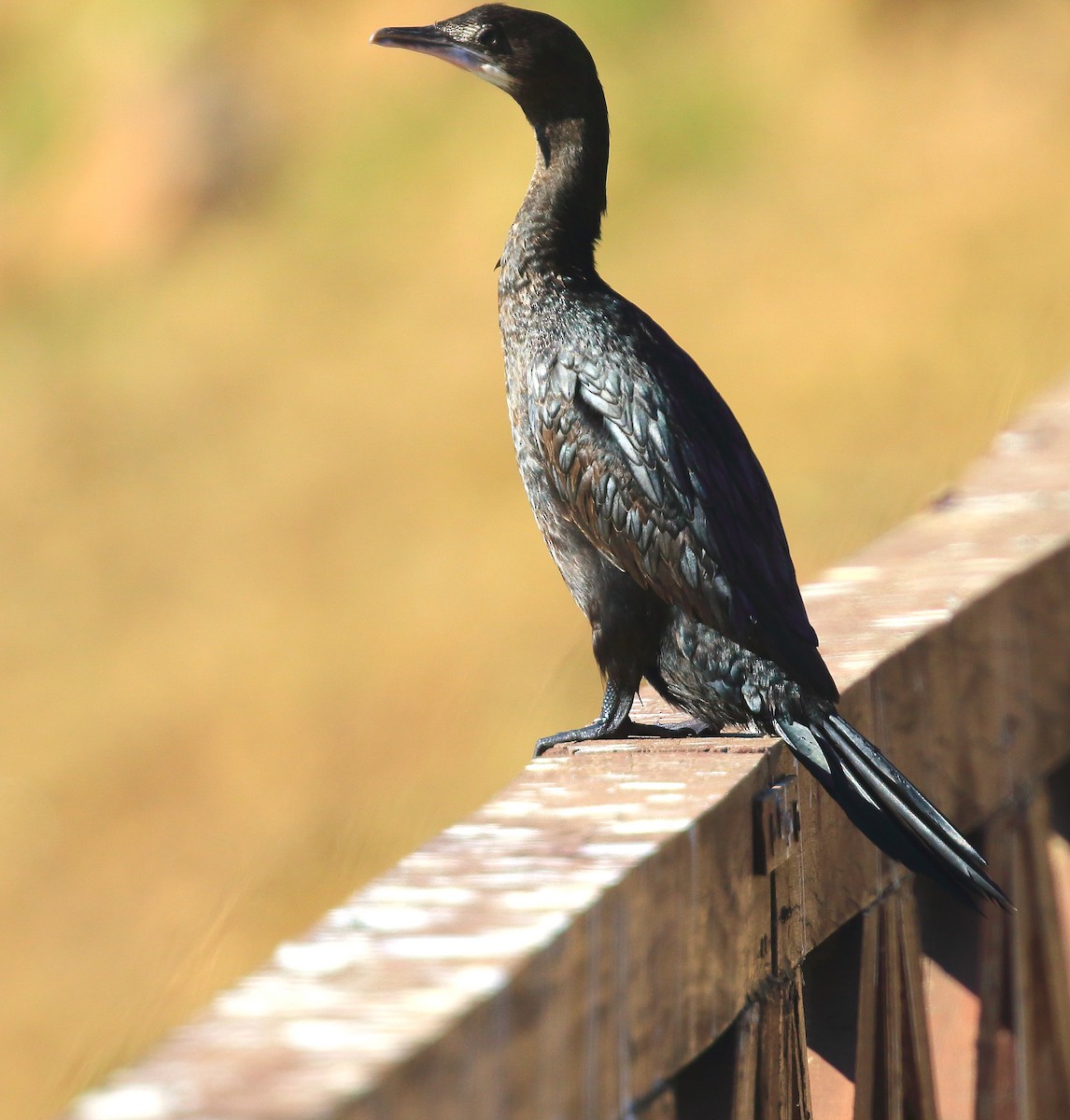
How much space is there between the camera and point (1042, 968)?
3498 mm

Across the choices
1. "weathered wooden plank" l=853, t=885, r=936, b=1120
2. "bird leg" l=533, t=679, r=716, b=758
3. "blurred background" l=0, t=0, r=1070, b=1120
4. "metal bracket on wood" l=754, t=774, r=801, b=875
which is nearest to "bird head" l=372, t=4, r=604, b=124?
"bird leg" l=533, t=679, r=716, b=758

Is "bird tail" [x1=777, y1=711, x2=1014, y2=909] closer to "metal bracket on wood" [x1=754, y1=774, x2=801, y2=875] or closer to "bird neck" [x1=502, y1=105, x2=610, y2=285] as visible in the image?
"metal bracket on wood" [x1=754, y1=774, x2=801, y2=875]

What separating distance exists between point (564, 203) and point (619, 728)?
92 centimetres

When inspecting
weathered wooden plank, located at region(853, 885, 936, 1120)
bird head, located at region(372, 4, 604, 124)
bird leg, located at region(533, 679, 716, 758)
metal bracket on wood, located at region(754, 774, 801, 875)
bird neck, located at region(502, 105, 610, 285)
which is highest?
bird head, located at region(372, 4, 604, 124)

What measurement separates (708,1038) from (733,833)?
10.3 inches

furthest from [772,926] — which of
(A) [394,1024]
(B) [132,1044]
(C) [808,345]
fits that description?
(C) [808,345]

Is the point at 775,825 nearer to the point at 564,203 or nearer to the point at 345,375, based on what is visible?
the point at 564,203

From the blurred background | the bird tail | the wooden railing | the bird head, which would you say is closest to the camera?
the wooden railing

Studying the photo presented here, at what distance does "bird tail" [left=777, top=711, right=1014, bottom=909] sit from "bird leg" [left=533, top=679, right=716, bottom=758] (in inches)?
11.9

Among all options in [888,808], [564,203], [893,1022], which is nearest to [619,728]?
[888,808]

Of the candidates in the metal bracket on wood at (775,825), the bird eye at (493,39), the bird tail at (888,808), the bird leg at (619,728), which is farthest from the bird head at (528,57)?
the metal bracket on wood at (775,825)

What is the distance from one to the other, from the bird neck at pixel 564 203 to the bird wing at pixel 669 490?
10.4 inches

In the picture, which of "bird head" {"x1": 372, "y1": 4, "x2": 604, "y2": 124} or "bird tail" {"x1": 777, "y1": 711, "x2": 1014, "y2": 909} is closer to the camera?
"bird tail" {"x1": 777, "y1": 711, "x2": 1014, "y2": 909}

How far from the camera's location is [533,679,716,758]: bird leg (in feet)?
9.53
